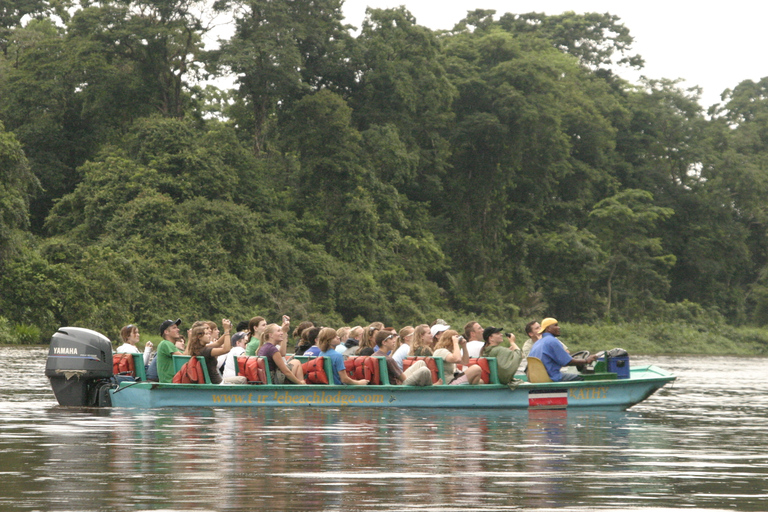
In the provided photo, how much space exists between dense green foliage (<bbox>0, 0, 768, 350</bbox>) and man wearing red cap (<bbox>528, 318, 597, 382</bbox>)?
79.6ft

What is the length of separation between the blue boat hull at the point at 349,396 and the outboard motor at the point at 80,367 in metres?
0.27

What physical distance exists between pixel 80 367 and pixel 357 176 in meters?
34.7

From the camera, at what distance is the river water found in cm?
777

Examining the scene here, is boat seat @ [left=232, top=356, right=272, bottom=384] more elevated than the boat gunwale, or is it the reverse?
boat seat @ [left=232, top=356, right=272, bottom=384]

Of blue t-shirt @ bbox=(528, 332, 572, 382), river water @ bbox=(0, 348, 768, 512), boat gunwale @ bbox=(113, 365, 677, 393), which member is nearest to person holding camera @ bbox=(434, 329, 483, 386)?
boat gunwale @ bbox=(113, 365, 677, 393)

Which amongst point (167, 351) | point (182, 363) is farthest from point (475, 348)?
point (167, 351)

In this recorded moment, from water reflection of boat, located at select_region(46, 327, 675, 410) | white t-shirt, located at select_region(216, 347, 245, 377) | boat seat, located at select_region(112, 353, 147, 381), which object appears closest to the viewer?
water reflection of boat, located at select_region(46, 327, 675, 410)

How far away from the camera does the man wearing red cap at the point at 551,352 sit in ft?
51.8

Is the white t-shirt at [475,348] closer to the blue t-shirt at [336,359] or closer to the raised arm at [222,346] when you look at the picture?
the blue t-shirt at [336,359]

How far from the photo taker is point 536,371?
16094 mm

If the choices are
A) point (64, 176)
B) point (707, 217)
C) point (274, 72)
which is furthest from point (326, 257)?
point (707, 217)

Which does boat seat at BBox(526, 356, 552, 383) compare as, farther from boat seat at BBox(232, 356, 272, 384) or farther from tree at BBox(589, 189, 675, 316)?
tree at BBox(589, 189, 675, 316)

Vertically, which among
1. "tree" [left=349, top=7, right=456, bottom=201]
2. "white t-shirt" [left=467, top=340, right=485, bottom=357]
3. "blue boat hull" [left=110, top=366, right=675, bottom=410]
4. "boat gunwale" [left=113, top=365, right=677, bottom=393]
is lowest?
"blue boat hull" [left=110, top=366, right=675, bottom=410]

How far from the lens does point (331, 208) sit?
166 ft
